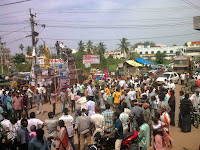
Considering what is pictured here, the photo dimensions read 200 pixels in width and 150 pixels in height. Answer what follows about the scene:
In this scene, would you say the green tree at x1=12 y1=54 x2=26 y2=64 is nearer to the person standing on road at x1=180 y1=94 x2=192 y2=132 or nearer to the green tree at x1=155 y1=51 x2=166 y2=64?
the green tree at x1=155 y1=51 x2=166 y2=64

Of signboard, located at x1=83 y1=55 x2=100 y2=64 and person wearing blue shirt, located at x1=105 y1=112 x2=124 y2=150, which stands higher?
signboard, located at x1=83 y1=55 x2=100 y2=64

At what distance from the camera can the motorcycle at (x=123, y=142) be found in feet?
17.2

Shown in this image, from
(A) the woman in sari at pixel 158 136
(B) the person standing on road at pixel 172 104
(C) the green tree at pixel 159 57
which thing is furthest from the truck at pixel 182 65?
(C) the green tree at pixel 159 57

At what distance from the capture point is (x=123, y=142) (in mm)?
5309

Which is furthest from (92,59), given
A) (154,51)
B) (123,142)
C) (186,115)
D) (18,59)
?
(154,51)

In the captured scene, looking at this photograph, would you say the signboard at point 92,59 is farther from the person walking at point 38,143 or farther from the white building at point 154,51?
the white building at point 154,51

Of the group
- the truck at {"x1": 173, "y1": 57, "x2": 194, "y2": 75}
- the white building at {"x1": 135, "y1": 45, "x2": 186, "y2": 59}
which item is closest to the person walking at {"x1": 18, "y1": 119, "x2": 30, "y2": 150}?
the truck at {"x1": 173, "y1": 57, "x2": 194, "y2": 75}

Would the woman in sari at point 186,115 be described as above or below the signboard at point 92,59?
below

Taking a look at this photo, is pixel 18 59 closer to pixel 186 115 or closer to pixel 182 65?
pixel 182 65

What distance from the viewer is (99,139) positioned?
18.1 ft

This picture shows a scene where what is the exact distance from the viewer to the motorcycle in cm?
524

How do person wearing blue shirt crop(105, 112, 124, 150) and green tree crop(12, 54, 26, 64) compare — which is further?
green tree crop(12, 54, 26, 64)

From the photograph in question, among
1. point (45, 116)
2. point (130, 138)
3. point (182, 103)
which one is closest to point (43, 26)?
point (45, 116)

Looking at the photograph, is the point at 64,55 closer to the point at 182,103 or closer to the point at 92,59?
the point at 92,59
